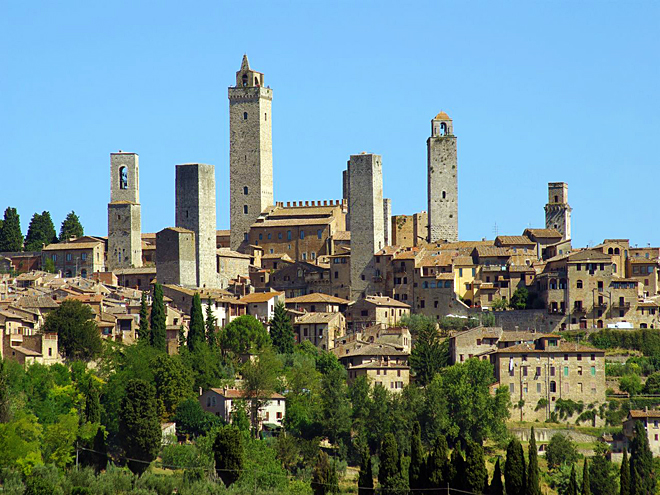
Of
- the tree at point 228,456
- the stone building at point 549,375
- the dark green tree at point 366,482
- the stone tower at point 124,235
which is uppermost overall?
the stone tower at point 124,235

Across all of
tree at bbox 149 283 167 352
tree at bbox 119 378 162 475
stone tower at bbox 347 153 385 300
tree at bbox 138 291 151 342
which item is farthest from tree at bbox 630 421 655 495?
stone tower at bbox 347 153 385 300

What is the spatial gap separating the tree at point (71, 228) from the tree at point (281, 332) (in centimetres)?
2407

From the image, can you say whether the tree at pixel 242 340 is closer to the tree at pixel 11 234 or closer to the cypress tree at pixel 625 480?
the cypress tree at pixel 625 480

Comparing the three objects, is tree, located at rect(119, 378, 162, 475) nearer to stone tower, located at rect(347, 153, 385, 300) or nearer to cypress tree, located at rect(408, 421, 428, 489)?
cypress tree, located at rect(408, 421, 428, 489)

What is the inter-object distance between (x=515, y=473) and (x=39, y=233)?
164 ft

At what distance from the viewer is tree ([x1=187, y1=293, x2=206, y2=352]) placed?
80438 mm

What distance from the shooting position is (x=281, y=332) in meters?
86.0

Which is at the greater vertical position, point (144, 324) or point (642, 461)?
point (144, 324)

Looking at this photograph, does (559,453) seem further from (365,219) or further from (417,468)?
(365,219)

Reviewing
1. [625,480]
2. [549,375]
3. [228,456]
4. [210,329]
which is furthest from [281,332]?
[625,480]

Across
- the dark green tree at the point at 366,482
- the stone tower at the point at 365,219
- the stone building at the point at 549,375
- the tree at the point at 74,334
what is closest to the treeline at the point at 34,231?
the stone tower at the point at 365,219

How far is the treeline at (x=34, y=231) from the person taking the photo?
10638 centimetres

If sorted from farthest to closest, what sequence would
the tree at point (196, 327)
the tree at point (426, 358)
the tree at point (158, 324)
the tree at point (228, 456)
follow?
the tree at point (426, 358), the tree at point (158, 324), the tree at point (196, 327), the tree at point (228, 456)

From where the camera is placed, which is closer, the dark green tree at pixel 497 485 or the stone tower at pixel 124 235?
the dark green tree at pixel 497 485
